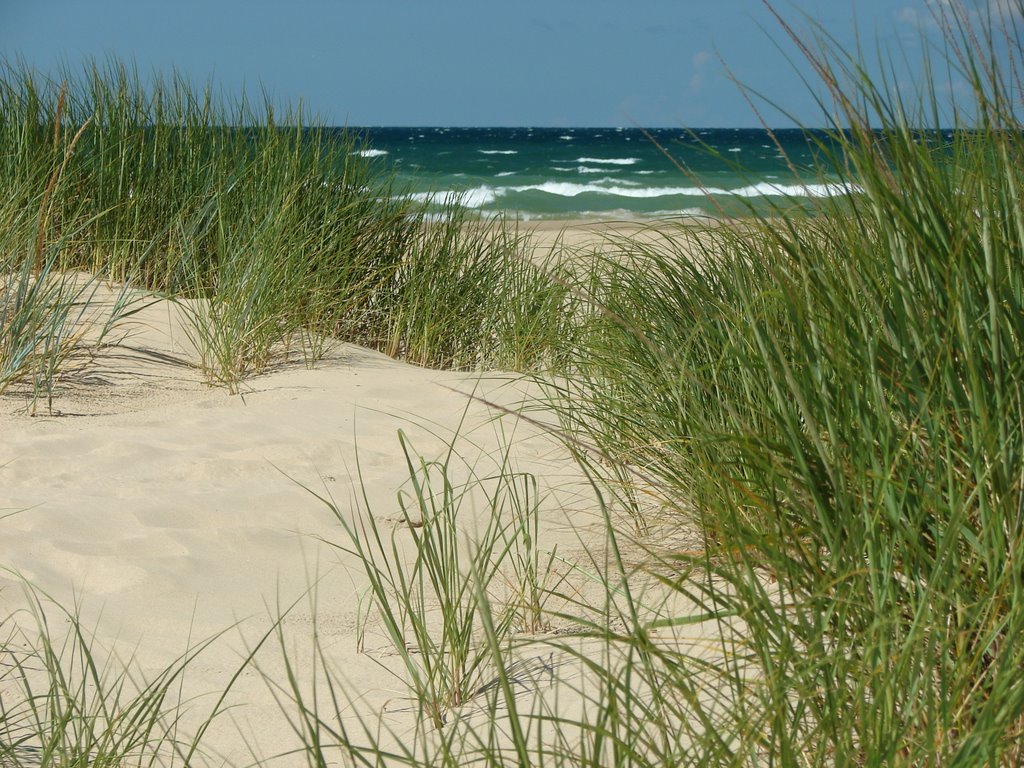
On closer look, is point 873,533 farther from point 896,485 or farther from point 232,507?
point 232,507

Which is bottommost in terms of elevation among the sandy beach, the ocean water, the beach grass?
the sandy beach

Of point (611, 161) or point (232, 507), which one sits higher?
point (611, 161)

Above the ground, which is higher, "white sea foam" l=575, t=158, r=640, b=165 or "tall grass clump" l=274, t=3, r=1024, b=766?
"white sea foam" l=575, t=158, r=640, b=165

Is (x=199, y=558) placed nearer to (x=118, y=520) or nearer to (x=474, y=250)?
(x=118, y=520)

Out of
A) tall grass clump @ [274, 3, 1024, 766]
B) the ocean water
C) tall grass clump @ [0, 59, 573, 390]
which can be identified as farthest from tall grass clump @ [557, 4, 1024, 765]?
the ocean water

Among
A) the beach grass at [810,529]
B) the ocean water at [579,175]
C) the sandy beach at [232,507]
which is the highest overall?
the ocean water at [579,175]

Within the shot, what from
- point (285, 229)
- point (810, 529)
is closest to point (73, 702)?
point (810, 529)

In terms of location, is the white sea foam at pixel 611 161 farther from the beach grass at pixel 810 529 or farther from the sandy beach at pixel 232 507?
the beach grass at pixel 810 529

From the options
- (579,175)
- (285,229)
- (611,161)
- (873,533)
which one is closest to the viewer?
(873,533)

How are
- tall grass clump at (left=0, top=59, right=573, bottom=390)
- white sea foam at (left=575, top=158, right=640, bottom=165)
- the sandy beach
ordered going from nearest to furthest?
the sandy beach
tall grass clump at (left=0, top=59, right=573, bottom=390)
white sea foam at (left=575, top=158, right=640, bottom=165)

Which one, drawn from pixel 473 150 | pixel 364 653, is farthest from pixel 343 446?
pixel 473 150

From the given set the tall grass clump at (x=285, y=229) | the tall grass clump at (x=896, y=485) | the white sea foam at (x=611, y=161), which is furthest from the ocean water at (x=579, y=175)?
the tall grass clump at (x=896, y=485)

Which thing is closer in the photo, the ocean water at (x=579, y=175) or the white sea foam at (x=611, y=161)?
the ocean water at (x=579, y=175)

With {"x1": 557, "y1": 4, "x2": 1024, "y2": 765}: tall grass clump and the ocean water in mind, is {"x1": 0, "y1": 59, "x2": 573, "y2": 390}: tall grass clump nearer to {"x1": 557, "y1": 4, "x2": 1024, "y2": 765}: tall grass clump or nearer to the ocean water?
{"x1": 557, "y1": 4, "x2": 1024, "y2": 765}: tall grass clump
